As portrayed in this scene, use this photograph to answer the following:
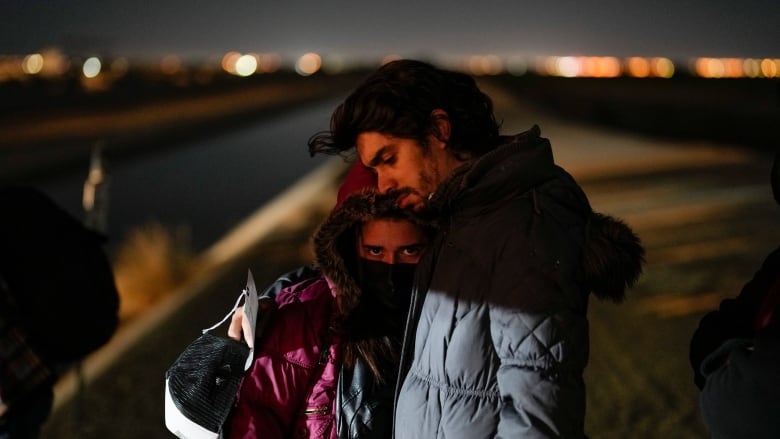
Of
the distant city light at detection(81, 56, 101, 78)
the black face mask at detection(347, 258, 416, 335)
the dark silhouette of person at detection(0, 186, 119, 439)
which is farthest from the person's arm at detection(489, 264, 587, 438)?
the distant city light at detection(81, 56, 101, 78)

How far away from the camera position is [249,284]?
2.24 m

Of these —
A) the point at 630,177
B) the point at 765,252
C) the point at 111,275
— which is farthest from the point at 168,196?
the point at 111,275

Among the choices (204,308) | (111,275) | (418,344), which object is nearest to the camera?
(418,344)

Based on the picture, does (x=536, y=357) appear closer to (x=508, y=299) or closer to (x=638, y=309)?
(x=508, y=299)

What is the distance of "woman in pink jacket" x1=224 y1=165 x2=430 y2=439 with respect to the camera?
2225 mm

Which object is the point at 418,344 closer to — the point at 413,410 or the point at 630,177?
the point at 413,410

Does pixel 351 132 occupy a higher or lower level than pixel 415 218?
higher

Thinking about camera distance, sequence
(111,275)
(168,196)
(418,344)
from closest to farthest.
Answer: (418,344)
(111,275)
(168,196)

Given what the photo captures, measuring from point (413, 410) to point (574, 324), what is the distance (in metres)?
0.45

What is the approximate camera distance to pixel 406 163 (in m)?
2.35

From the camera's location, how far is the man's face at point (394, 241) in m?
2.33

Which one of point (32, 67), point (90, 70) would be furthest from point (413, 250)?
point (32, 67)

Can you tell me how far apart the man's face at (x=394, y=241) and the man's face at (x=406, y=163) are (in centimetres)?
6

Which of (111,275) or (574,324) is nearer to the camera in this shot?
(574,324)
